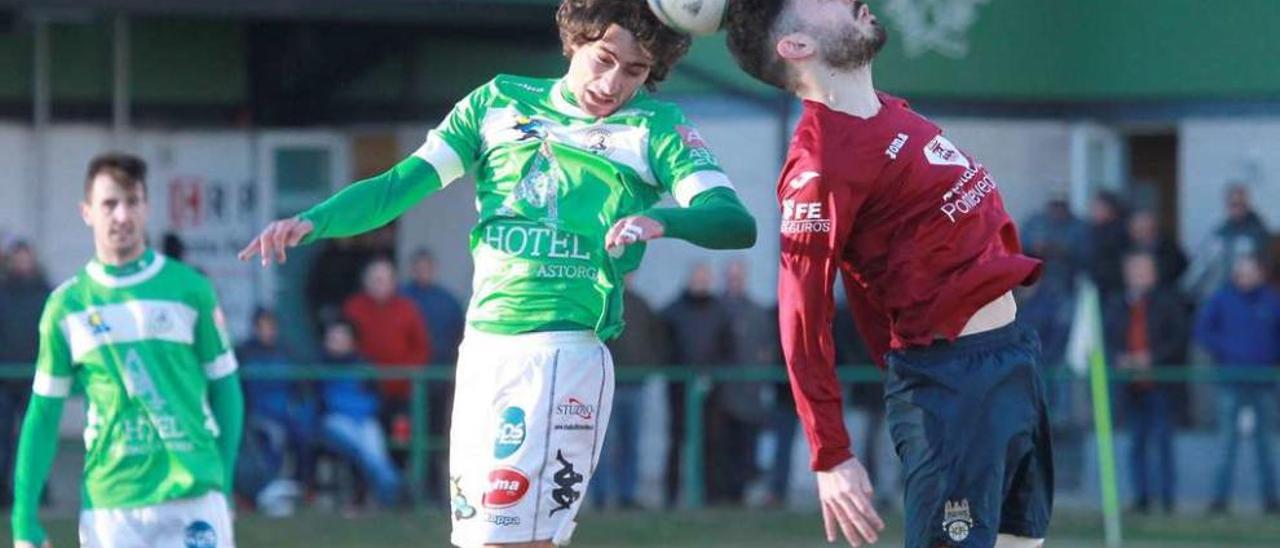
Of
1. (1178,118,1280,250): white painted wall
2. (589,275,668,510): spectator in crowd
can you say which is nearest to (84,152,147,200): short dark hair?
(589,275,668,510): spectator in crowd

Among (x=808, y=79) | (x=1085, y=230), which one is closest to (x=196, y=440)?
(x=808, y=79)

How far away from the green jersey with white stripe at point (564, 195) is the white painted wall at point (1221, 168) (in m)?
12.5

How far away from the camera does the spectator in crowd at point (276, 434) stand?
13.4m

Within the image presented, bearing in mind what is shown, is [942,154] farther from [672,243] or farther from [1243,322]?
[672,243]

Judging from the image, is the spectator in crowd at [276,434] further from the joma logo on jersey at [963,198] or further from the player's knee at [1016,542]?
the joma logo on jersey at [963,198]

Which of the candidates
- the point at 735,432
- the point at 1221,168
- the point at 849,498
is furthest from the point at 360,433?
the point at 849,498

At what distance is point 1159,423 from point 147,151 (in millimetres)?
9281

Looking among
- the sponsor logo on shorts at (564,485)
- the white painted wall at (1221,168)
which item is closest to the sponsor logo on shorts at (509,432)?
the sponsor logo on shorts at (564,485)

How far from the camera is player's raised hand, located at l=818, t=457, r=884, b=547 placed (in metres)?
5.50

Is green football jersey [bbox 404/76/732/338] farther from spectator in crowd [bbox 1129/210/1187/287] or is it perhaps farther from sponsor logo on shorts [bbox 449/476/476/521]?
spectator in crowd [bbox 1129/210/1187/287]

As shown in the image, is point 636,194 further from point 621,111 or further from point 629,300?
point 629,300

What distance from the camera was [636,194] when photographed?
224 inches

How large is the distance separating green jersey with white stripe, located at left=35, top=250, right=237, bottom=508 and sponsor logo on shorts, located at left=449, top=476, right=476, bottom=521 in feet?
5.48

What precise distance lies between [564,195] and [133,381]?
2056mm
